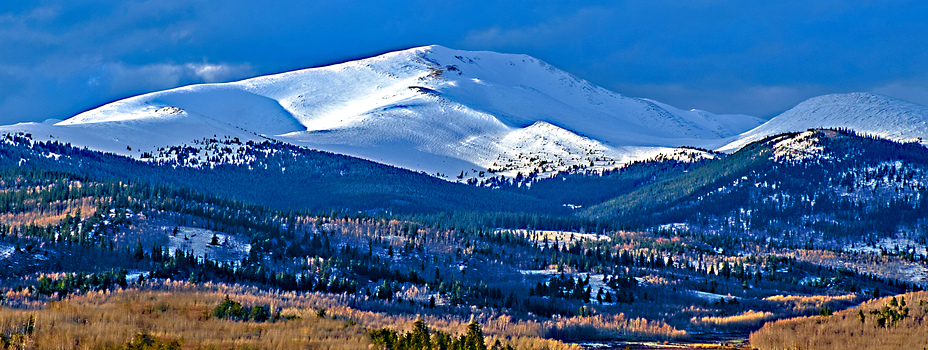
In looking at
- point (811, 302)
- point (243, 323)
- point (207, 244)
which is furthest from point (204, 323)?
point (811, 302)

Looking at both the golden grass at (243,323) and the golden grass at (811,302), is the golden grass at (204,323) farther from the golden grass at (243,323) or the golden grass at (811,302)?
the golden grass at (811,302)

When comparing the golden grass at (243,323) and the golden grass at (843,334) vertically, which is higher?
the golden grass at (843,334)

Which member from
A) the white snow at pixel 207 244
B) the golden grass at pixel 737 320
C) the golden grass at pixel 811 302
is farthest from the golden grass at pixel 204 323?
the white snow at pixel 207 244

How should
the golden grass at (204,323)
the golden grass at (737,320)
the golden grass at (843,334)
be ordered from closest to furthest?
the golden grass at (204,323)
the golden grass at (843,334)
the golden grass at (737,320)

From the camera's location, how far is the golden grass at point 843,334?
47822 mm

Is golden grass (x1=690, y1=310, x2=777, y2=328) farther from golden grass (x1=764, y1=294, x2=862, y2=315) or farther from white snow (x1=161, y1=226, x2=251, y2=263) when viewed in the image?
white snow (x1=161, y1=226, x2=251, y2=263)

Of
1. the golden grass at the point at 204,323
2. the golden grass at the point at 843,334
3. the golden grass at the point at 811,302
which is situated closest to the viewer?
the golden grass at the point at 204,323

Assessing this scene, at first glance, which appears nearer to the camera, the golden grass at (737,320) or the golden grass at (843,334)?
the golden grass at (843,334)

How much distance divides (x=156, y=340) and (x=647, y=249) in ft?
406

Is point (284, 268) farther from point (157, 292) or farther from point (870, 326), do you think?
point (870, 326)

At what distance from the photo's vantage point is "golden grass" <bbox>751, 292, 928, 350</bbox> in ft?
157

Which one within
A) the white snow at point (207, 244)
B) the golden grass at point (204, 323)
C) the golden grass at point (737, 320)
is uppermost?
the white snow at point (207, 244)

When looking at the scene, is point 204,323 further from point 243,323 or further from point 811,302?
point 811,302

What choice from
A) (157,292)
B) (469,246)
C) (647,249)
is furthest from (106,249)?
(647,249)
